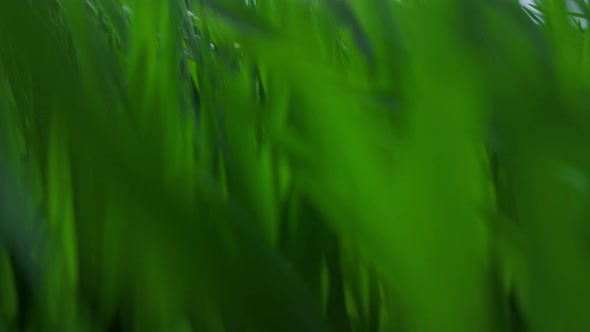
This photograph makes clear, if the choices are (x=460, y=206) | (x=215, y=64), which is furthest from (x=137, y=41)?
(x=460, y=206)

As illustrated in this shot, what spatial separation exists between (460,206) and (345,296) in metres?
0.05

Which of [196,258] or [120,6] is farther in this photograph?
[120,6]

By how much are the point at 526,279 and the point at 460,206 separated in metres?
0.03

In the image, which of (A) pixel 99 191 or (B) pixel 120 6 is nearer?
(A) pixel 99 191

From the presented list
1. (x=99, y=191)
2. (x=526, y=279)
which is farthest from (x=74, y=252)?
(x=526, y=279)

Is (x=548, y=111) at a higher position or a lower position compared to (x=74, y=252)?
higher

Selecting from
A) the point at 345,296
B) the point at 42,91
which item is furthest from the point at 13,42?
the point at 345,296

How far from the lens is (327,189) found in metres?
0.17

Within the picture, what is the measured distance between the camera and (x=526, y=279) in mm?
159

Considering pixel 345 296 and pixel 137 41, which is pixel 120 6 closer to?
pixel 137 41

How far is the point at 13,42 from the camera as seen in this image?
18cm

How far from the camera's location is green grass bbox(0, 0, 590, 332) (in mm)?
149

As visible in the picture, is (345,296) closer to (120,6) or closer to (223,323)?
(223,323)

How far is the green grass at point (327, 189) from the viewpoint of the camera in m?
0.15
